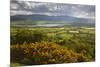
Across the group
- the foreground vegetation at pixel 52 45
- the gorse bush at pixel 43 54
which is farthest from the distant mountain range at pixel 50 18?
the gorse bush at pixel 43 54

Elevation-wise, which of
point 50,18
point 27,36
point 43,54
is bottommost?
point 43,54

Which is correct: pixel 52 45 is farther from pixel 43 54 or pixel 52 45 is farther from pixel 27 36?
pixel 27 36

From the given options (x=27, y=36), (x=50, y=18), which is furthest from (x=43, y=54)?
(x=50, y=18)

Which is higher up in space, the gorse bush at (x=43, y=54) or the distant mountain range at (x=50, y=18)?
the distant mountain range at (x=50, y=18)

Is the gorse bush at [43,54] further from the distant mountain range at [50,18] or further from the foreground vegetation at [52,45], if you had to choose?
the distant mountain range at [50,18]

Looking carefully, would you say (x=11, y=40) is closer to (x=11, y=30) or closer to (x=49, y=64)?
(x=11, y=30)

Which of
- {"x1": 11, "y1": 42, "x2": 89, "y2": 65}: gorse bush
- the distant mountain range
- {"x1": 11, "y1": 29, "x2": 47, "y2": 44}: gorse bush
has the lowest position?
{"x1": 11, "y1": 42, "x2": 89, "y2": 65}: gorse bush

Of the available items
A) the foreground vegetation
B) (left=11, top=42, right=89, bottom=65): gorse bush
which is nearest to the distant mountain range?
the foreground vegetation

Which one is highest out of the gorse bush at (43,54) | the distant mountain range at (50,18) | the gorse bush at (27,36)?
the distant mountain range at (50,18)

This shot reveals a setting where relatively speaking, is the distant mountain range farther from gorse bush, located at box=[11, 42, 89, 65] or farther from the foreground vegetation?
gorse bush, located at box=[11, 42, 89, 65]
